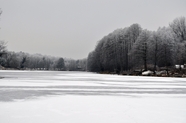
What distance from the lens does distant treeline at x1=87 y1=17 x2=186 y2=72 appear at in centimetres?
6450

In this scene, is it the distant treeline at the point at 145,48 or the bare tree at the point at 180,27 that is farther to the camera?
the bare tree at the point at 180,27

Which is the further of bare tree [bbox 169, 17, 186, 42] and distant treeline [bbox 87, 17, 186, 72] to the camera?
bare tree [bbox 169, 17, 186, 42]

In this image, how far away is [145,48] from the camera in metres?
66.5

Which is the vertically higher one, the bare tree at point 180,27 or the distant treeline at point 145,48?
the bare tree at point 180,27

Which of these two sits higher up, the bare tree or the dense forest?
the bare tree

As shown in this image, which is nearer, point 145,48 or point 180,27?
point 145,48

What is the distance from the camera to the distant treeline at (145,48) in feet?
212

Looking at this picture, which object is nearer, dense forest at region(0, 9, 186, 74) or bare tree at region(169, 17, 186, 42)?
dense forest at region(0, 9, 186, 74)

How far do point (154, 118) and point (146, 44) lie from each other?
61313mm

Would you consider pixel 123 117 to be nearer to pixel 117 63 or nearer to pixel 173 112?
pixel 173 112

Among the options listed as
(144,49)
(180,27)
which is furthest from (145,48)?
(180,27)

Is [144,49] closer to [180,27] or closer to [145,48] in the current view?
[145,48]

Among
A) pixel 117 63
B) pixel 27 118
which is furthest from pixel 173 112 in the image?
pixel 117 63

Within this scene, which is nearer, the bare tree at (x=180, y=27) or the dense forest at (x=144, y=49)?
the dense forest at (x=144, y=49)
